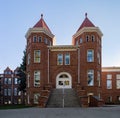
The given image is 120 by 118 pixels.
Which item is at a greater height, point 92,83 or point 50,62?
point 50,62

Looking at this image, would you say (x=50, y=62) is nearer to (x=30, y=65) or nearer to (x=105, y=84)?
(x=30, y=65)

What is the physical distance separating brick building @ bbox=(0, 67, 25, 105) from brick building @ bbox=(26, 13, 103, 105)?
5604cm

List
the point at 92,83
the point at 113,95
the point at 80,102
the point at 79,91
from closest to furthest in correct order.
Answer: the point at 80,102, the point at 79,91, the point at 92,83, the point at 113,95

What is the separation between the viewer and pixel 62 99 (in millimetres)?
37219

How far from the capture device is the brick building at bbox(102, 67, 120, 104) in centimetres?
5838

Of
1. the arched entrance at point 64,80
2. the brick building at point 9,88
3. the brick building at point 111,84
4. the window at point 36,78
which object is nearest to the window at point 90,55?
the arched entrance at point 64,80

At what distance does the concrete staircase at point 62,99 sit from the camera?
115ft

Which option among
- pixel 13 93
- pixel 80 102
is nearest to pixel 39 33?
pixel 80 102

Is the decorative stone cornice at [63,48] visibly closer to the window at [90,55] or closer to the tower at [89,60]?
the tower at [89,60]

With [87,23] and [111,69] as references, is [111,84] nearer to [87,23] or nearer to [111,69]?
[111,69]

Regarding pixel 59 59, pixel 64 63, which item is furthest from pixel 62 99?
pixel 59 59

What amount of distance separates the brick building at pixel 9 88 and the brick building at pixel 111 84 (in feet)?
152

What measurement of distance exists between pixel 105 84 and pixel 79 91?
21985 mm

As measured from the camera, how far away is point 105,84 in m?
58.8
